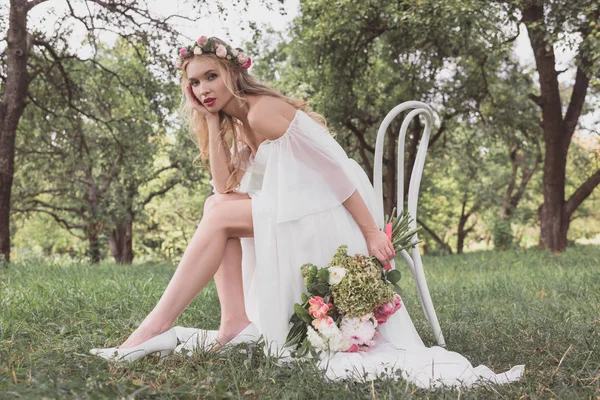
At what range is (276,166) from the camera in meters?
2.66

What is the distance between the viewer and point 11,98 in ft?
25.1

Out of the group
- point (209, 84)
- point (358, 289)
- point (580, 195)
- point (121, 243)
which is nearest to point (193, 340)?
point (358, 289)

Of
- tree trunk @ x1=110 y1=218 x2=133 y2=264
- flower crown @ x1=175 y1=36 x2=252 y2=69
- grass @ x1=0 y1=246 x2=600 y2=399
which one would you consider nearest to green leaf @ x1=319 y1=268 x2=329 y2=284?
grass @ x1=0 y1=246 x2=600 y2=399

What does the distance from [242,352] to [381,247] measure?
0.80 metres

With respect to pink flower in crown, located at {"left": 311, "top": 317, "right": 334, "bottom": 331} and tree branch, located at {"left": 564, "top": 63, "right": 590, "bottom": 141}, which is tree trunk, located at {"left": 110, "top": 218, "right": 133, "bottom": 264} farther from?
pink flower in crown, located at {"left": 311, "top": 317, "right": 334, "bottom": 331}

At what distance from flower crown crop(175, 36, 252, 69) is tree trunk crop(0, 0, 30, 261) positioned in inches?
229

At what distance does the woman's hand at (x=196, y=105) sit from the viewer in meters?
2.87

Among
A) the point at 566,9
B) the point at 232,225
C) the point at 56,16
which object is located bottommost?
the point at 232,225

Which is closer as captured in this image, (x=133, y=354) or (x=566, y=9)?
(x=133, y=354)

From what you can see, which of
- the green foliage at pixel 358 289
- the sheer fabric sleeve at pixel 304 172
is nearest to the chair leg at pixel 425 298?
the green foliage at pixel 358 289

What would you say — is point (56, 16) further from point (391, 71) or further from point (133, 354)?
point (133, 354)

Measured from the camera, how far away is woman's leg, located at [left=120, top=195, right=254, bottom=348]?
8.25ft

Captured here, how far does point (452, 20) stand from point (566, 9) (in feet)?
5.05

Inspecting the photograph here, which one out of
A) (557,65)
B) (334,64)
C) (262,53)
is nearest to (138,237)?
(262,53)
